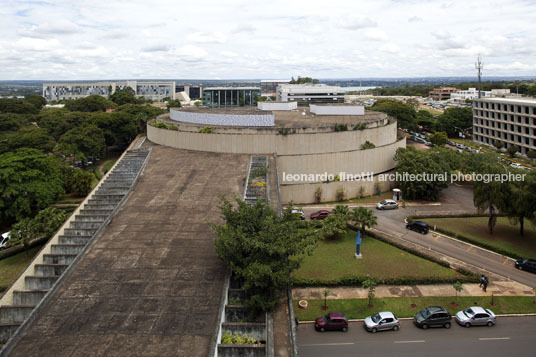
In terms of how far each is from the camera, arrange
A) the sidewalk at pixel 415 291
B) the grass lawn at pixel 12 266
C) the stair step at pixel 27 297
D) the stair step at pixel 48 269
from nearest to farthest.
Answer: the stair step at pixel 27 297 < the stair step at pixel 48 269 < the sidewalk at pixel 415 291 < the grass lawn at pixel 12 266

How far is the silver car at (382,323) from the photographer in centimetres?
2048

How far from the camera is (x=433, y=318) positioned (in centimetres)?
2081

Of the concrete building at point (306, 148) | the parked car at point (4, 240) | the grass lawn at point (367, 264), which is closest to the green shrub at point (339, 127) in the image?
the concrete building at point (306, 148)

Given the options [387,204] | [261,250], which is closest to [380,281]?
[261,250]

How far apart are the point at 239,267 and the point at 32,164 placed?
27.7 meters

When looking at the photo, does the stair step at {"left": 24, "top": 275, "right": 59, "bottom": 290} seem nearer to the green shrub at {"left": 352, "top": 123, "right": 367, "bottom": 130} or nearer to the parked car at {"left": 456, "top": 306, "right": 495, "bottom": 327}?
the parked car at {"left": 456, "top": 306, "right": 495, "bottom": 327}

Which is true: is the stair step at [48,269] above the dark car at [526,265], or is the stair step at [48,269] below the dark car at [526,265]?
above

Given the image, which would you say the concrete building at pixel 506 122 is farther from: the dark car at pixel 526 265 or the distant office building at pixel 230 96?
the distant office building at pixel 230 96

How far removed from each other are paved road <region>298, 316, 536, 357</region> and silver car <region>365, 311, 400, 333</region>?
0.27 m

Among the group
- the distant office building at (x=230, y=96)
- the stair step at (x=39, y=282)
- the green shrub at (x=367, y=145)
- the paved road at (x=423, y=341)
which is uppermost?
the distant office building at (x=230, y=96)

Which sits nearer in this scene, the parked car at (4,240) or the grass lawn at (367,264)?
the grass lawn at (367,264)

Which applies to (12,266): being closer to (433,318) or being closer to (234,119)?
(234,119)

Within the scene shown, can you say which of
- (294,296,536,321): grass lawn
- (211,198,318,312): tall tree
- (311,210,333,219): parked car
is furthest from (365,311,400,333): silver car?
(311,210,333,219): parked car

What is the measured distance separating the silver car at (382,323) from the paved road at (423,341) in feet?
0.87
